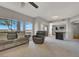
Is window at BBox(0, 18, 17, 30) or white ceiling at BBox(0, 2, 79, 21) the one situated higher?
white ceiling at BBox(0, 2, 79, 21)

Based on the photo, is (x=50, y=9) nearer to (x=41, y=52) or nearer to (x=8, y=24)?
(x=8, y=24)

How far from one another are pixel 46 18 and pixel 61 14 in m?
1.35

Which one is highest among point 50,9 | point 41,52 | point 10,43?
point 50,9

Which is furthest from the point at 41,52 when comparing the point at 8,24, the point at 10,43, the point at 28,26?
the point at 8,24

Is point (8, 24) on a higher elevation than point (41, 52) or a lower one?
higher

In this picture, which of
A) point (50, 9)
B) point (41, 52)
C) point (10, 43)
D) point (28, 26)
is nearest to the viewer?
point (41, 52)

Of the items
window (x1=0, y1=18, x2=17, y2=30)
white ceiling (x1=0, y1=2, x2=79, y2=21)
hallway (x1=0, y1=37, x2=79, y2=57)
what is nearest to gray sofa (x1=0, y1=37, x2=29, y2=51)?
hallway (x1=0, y1=37, x2=79, y2=57)

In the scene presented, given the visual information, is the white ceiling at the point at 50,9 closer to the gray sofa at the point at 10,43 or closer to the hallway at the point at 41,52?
the gray sofa at the point at 10,43

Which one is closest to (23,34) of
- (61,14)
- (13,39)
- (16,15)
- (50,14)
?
(13,39)

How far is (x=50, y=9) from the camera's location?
520cm

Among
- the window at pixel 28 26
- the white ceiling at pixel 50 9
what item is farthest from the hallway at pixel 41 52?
the white ceiling at pixel 50 9

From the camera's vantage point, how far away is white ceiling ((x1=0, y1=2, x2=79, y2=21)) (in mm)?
4477

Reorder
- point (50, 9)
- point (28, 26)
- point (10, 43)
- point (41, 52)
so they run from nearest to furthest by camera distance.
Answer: point (41, 52), point (10, 43), point (28, 26), point (50, 9)

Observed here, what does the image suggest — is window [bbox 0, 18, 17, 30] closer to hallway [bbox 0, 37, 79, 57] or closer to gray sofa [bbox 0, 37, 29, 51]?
gray sofa [bbox 0, 37, 29, 51]
